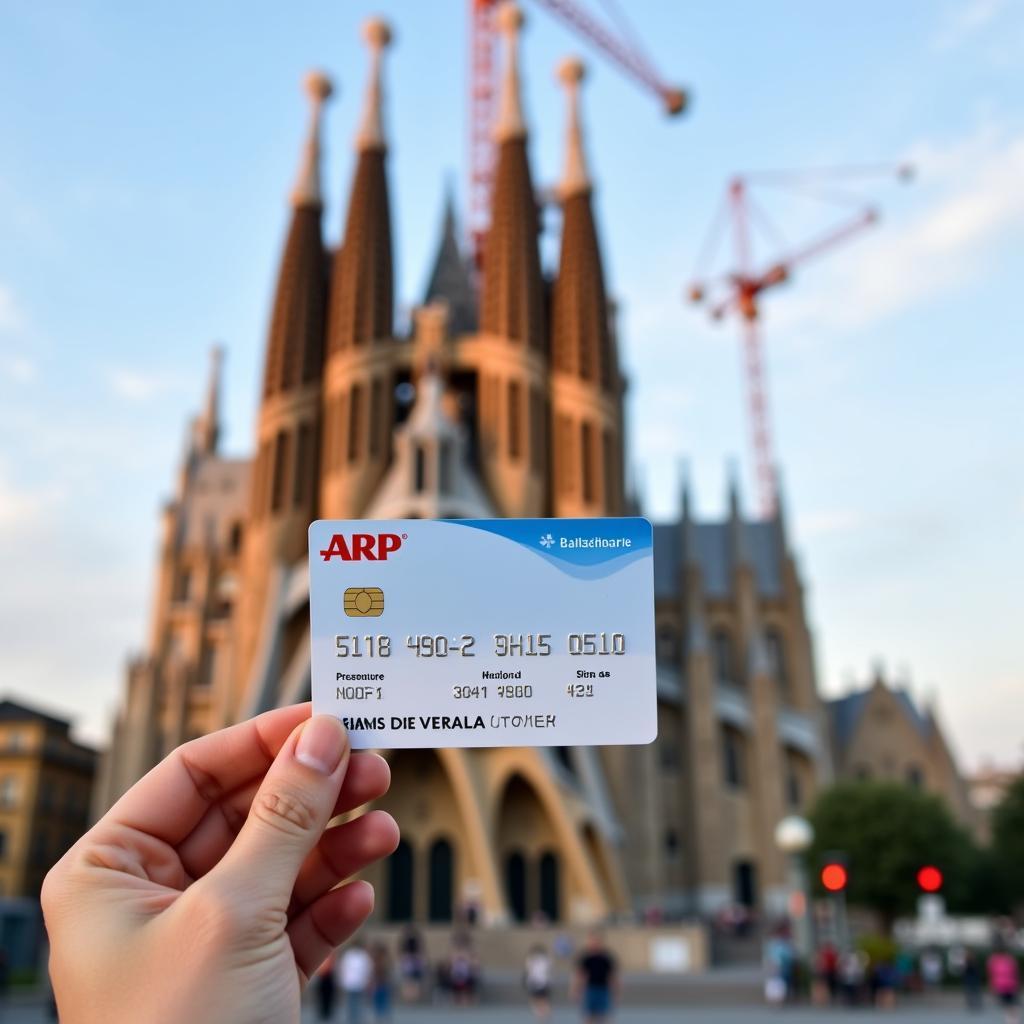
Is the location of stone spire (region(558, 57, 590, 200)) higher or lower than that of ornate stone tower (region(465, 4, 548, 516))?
higher

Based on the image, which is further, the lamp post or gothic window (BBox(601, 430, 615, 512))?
gothic window (BBox(601, 430, 615, 512))

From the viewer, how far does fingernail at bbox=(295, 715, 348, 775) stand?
236 cm

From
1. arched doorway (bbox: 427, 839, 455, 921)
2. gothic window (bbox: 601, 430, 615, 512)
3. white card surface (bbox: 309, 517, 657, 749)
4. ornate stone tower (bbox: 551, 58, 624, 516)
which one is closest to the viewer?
white card surface (bbox: 309, 517, 657, 749)

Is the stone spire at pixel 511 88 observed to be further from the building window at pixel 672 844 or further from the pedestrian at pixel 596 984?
the pedestrian at pixel 596 984

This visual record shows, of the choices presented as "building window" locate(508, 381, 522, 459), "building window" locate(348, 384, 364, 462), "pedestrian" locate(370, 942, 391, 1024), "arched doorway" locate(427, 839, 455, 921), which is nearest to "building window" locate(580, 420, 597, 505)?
"building window" locate(508, 381, 522, 459)

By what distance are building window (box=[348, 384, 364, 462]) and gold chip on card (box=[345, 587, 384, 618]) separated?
38.3 m

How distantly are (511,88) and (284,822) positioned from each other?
49.0 metres

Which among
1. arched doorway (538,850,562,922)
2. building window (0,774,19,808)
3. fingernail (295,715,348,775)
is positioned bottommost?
arched doorway (538,850,562,922)

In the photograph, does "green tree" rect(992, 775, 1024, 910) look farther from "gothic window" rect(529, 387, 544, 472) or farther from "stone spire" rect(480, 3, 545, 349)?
"stone spire" rect(480, 3, 545, 349)

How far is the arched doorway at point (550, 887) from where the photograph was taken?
126 ft

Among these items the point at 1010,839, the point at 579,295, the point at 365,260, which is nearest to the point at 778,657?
the point at 1010,839

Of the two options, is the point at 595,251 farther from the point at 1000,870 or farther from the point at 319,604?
the point at 319,604

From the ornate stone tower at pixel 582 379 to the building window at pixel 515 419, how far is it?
174cm

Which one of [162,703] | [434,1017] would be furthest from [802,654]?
[434,1017]
